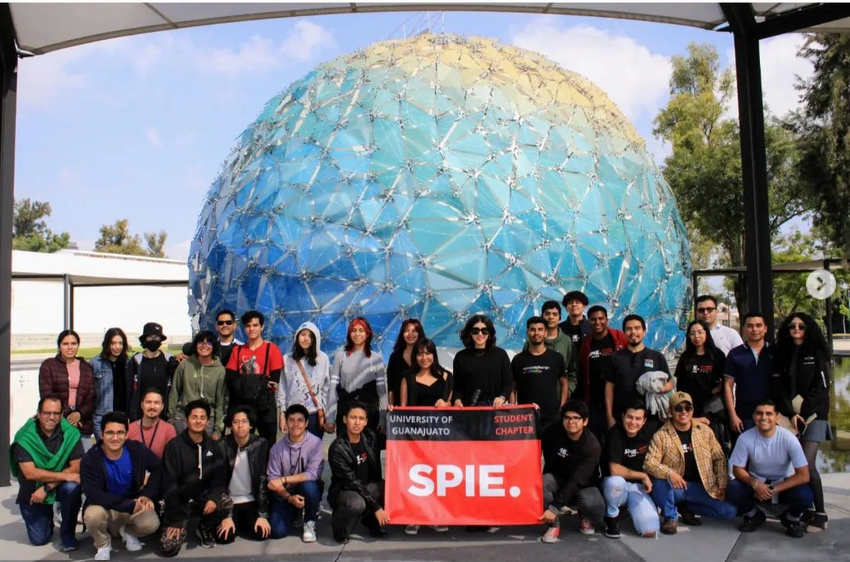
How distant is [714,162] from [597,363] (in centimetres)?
2606

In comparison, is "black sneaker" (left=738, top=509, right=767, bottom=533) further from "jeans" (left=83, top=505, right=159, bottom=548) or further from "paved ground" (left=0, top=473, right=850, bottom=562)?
"jeans" (left=83, top=505, right=159, bottom=548)

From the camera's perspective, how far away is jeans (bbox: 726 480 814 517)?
546cm

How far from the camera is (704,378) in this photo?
6.35m

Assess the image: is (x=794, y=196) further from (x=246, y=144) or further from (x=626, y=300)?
(x=246, y=144)

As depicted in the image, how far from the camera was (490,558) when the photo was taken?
5074 millimetres

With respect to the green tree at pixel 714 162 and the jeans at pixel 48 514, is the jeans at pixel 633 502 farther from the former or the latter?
the green tree at pixel 714 162

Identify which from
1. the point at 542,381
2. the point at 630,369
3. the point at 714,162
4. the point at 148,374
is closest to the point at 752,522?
the point at 630,369

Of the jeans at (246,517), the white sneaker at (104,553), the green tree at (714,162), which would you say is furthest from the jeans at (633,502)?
the green tree at (714,162)

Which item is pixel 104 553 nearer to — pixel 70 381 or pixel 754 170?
pixel 70 381

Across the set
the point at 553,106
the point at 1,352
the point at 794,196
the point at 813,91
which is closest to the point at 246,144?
the point at 553,106

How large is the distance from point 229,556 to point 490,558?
1.77 metres

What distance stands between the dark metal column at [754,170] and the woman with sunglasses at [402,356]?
3378 mm

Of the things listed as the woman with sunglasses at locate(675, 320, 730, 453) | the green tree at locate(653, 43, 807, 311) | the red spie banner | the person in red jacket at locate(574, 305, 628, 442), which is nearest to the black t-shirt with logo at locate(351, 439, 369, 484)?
the red spie banner

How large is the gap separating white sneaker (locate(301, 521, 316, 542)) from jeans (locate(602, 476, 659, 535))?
213cm
